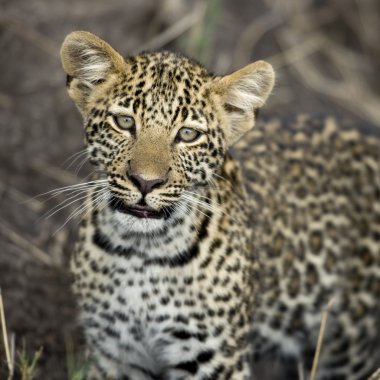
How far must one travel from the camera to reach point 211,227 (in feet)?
19.7

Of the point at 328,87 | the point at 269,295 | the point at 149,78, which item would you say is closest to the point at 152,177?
the point at 149,78

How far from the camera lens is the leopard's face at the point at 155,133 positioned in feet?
17.2

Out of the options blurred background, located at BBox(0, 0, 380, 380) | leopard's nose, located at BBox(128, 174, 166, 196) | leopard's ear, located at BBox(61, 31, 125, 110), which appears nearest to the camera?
leopard's nose, located at BBox(128, 174, 166, 196)

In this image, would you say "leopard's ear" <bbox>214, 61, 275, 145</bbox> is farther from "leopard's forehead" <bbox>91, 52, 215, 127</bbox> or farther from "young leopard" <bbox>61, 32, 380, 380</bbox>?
"leopard's forehead" <bbox>91, 52, 215, 127</bbox>

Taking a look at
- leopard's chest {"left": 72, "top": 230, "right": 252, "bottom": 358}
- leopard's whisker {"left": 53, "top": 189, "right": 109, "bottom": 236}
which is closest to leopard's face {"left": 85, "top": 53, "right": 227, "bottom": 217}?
leopard's whisker {"left": 53, "top": 189, "right": 109, "bottom": 236}

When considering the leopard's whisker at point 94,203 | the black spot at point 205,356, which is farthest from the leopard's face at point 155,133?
the black spot at point 205,356

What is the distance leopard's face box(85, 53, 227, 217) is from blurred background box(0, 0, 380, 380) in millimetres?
1539

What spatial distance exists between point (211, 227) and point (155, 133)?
36.4 inches

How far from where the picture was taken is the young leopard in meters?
5.47

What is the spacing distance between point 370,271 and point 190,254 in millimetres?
1989

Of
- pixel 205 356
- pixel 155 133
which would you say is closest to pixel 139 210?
pixel 155 133

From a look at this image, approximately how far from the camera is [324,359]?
7516 millimetres

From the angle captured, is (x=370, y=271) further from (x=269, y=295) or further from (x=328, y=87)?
(x=328, y=87)

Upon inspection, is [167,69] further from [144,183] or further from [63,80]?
[63,80]
